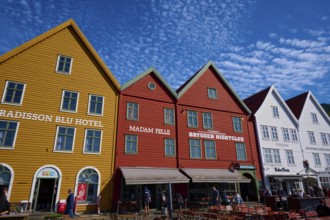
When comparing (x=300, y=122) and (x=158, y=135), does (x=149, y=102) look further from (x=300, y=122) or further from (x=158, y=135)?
(x=300, y=122)

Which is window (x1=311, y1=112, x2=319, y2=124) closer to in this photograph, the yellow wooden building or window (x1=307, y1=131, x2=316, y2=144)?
window (x1=307, y1=131, x2=316, y2=144)

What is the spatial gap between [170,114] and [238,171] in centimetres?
884

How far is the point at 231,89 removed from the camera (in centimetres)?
2598

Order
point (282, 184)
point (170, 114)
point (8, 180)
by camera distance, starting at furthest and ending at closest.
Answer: point (282, 184) < point (170, 114) < point (8, 180)

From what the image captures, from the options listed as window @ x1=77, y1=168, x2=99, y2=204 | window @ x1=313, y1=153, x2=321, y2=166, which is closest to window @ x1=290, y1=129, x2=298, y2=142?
window @ x1=313, y1=153, x2=321, y2=166

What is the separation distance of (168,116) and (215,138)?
5.46 m

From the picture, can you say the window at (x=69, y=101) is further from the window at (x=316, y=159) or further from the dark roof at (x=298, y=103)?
the window at (x=316, y=159)

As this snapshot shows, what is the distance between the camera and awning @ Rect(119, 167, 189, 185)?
52.8 feet

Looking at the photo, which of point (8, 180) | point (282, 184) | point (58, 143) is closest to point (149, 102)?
point (58, 143)

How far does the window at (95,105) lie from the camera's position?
1816 centimetres

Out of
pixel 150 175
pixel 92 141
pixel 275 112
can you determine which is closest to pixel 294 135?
pixel 275 112

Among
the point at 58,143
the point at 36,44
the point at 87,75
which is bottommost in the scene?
the point at 58,143

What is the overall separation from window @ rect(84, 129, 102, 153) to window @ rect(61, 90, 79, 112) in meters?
2.12

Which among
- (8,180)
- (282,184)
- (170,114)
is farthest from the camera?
(282,184)
